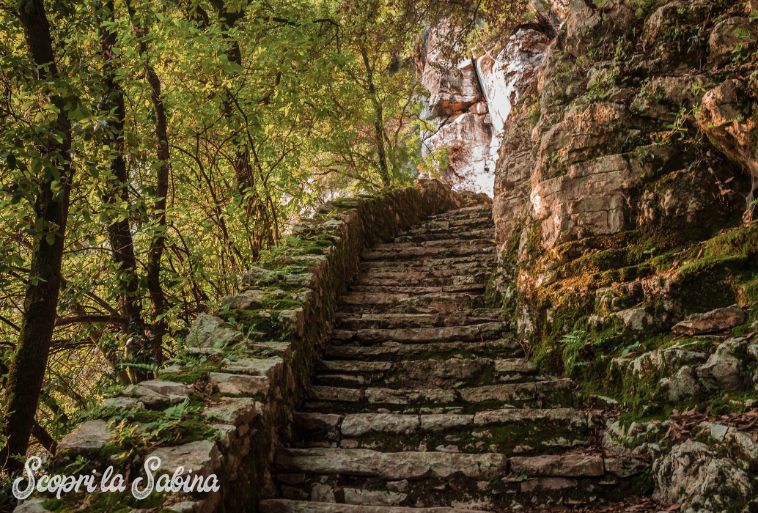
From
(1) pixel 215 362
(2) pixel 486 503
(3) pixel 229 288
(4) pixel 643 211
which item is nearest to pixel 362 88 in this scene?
(3) pixel 229 288

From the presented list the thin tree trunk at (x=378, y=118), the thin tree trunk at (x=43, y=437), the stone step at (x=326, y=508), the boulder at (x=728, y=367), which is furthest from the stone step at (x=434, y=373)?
the thin tree trunk at (x=378, y=118)

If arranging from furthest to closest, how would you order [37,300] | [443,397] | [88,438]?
1. [443,397]
2. [37,300]
3. [88,438]

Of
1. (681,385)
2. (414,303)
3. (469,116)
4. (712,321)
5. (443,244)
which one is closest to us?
(681,385)

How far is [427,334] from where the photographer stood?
569 cm

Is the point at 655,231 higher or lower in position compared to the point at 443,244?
lower

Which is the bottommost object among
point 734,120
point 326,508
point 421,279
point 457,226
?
point 326,508

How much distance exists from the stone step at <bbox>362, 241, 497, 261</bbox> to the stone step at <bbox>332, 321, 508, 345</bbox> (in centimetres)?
242

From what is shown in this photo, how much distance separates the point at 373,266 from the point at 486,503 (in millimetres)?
4802

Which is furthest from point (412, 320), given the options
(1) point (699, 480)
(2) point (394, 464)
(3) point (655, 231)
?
(1) point (699, 480)

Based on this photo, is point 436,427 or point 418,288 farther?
point 418,288

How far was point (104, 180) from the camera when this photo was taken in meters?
5.34

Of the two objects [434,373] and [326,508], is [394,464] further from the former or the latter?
[434,373]

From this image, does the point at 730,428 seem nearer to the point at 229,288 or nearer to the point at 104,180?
the point at 104,180

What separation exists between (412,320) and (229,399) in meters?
2.88
